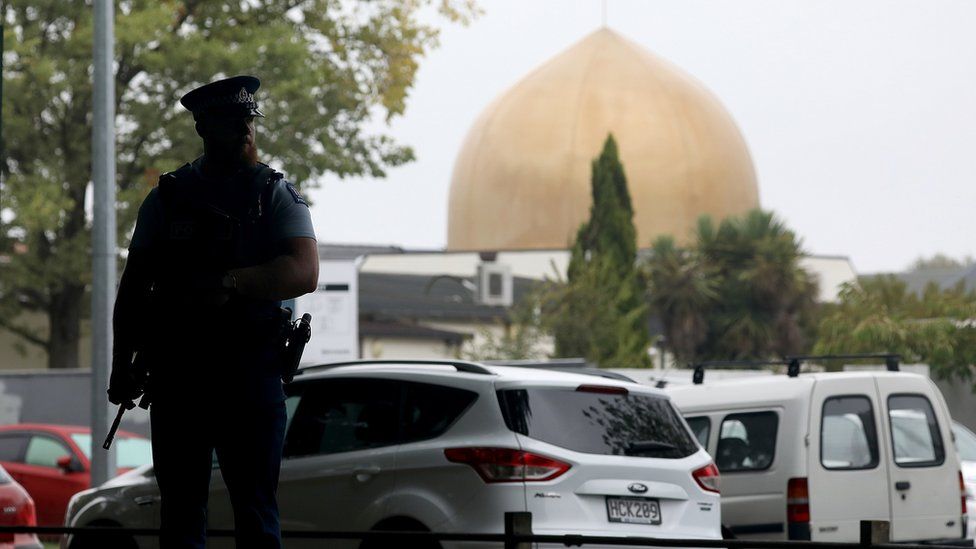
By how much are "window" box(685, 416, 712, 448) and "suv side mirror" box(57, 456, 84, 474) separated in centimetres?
985

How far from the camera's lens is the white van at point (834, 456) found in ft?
45.0

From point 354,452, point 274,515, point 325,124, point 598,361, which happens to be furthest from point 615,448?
point 598,361

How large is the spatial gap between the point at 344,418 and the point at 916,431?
612 centimetres

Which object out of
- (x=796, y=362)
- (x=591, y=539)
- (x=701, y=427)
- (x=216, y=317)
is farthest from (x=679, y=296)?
(x=216, y=317)

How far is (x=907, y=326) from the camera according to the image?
1687 inches

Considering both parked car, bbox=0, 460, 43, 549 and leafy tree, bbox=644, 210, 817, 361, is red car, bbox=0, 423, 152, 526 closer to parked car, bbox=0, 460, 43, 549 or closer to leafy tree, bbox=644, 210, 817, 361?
parked car, bbox=0, 460, 43, 549

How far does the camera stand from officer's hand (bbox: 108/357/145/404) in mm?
5312

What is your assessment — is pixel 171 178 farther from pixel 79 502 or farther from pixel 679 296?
pixel 679 296

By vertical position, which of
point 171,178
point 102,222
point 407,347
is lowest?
point 407,347

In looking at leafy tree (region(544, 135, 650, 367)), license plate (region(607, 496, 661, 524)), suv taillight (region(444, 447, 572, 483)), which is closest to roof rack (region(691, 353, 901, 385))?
license plate (region(607, 496, 661, 524))

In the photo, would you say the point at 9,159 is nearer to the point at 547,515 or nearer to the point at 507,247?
the point at 547,515

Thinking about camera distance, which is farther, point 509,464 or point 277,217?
point 509,464

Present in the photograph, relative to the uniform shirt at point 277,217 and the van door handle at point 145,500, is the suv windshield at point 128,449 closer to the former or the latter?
the van door handle at point 145,500

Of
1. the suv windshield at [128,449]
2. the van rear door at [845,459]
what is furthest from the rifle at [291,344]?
the suv windshield at [128,449]
